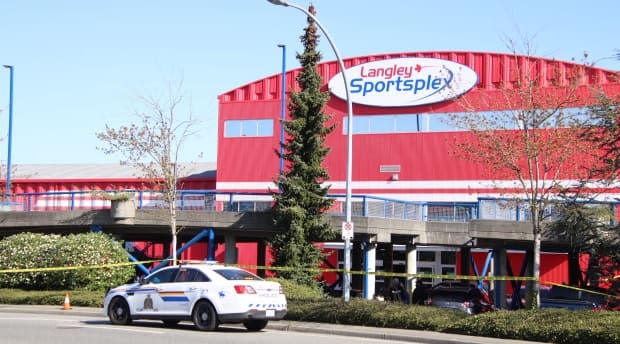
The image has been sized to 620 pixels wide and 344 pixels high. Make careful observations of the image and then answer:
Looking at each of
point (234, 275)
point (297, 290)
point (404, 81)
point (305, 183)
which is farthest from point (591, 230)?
point (404, 81)

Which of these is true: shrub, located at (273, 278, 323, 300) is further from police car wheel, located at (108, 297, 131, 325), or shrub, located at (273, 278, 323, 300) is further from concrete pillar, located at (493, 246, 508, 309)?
concrete pillar, located at (493, 246, 508, 309)

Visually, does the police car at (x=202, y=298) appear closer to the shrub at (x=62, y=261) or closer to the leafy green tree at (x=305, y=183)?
the leafy green tree at (x=305, y=183)

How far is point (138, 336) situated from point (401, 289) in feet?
65.5

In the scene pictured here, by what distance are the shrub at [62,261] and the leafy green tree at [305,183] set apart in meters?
5.94

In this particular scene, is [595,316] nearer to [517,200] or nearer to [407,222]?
[517,200]

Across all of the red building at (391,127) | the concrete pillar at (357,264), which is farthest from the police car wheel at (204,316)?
the red building at (391,127)

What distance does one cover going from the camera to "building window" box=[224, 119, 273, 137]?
5219 cm

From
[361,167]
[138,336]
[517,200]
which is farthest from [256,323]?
[361,167]

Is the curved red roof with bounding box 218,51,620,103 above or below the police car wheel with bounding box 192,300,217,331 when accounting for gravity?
above

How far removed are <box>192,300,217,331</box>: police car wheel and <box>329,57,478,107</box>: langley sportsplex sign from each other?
30.0 metres

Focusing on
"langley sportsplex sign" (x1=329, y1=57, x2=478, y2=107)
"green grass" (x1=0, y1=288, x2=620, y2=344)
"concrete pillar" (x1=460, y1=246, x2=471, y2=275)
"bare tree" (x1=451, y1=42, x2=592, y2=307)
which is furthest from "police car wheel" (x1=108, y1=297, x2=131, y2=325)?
"langley sportsplex sign" (x1=329, y1=57, x2=478, y2=107)

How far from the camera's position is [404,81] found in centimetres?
4909

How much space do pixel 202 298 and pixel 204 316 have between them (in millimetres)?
405

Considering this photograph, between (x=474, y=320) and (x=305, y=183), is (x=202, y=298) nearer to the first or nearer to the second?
(x=474, y=320)
